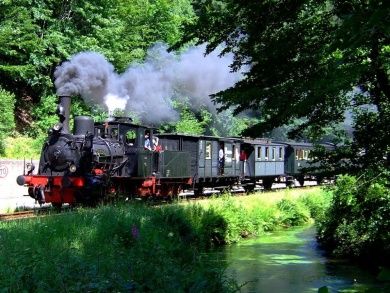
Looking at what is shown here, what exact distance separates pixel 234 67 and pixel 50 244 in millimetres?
4467

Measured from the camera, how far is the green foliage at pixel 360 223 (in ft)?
42.0

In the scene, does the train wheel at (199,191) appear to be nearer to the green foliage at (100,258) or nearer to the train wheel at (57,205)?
the train wheel at (57,205)

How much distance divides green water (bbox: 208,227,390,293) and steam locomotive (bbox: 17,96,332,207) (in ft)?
7.51

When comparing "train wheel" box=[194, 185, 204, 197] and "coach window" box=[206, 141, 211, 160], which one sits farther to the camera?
"train wheel" box=[194, 185, 204, 197]

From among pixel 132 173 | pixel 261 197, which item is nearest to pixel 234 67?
pixel 132 173

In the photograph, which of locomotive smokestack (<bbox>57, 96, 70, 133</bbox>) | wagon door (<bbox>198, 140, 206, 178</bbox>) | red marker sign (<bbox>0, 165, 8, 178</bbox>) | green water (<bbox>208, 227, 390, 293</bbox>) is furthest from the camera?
wagon door (<bbox>198, 140, 206, 178</bbox>)

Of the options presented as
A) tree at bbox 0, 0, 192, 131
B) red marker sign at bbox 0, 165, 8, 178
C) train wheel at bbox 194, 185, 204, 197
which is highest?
tree at bbox 0, 0, 192, 131

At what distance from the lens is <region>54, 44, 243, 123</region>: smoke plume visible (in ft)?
64.3

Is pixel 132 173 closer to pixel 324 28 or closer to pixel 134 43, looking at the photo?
pixel 324 28

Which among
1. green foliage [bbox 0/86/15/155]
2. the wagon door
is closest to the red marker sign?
green foliage [bbox 0/86/15/155]

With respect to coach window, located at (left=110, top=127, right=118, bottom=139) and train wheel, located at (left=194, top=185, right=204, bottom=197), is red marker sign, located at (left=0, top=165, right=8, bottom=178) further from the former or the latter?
train wheel, located at (left=194, top=185, right=204, bottom=197)

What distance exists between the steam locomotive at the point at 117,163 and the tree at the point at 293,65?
3.50 metres

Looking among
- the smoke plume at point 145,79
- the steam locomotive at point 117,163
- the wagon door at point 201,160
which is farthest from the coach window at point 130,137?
the wagon door at point 201,160

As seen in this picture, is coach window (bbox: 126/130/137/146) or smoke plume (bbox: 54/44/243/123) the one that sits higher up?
smoke plume (bbox: 54/44/243/123)
